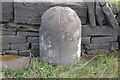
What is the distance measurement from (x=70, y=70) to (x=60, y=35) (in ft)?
2.14

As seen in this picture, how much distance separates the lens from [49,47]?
4559 millimetres

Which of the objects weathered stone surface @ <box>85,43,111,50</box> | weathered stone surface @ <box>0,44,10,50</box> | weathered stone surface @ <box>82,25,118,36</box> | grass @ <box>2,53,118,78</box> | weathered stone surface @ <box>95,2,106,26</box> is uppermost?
weathered stone surface @ <box>95,2,106,26</box>

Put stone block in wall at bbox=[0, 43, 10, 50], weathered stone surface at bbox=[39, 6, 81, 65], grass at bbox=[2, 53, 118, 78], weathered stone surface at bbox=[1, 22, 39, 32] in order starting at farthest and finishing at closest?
stone block in wall at bbox=[0, 43, 10, 50]
weathered stone surface at bbox=[1, 22, 39, 32]
weathered stone surface at bbox=[39, 6, 81, 65]
grass at bbox=[2, 53, 118, 78]

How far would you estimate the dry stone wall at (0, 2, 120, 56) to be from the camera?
485 cm

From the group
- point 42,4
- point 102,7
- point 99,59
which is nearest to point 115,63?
point 99,59

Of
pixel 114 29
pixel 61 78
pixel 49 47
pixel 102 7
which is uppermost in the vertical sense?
pixel 102 7

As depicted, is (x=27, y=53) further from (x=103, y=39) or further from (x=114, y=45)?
(x=114, y=45)

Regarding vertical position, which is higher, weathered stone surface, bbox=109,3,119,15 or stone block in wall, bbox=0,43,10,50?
weathered stone surface, bbox=109,3,119,15

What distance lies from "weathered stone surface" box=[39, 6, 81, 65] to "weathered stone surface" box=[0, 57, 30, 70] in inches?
14.5

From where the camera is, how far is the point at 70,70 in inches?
176

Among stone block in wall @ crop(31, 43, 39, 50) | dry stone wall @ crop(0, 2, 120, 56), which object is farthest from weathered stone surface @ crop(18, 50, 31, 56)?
stone block in wall @ crop(31, 43, 39, 50)

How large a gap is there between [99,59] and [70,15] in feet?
3.53

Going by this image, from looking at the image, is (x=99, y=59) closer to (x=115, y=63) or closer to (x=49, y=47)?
(x=115, y=63)

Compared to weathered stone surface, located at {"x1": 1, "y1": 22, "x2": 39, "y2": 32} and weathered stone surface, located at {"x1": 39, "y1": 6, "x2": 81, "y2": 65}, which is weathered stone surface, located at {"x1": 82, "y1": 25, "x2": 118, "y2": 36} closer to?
weathered stone surface, located at {"x1": 39, "y1": 6, "x2": 81, "y2": 65}
